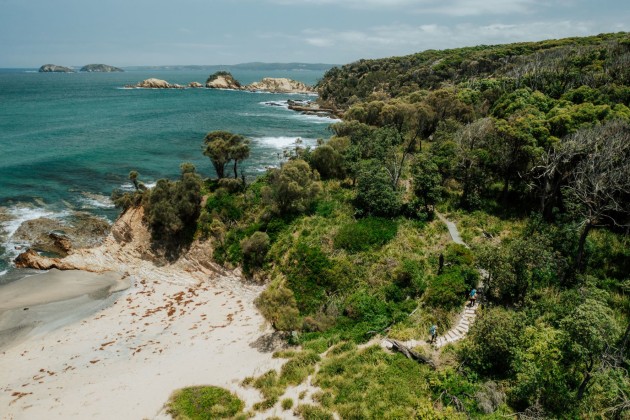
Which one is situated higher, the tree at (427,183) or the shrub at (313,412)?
the tree at (427,183)

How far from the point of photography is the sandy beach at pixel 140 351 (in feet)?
73.2

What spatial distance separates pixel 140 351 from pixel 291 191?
19527mm

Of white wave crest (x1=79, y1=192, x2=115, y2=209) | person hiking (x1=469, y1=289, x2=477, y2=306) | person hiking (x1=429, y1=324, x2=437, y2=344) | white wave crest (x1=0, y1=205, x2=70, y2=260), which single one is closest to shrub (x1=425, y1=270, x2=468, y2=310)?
person hiking (x1=469, y1=289, x2=477, y2=306)

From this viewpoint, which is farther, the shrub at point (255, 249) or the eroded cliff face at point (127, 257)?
the eroded cliff face at point (127, 257)

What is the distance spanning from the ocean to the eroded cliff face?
9.46 ft

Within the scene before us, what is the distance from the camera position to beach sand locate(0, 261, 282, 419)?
73.2ft

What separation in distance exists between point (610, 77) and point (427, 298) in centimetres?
4554

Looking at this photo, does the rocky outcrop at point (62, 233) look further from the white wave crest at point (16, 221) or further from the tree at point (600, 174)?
the tree at point (600, 174)

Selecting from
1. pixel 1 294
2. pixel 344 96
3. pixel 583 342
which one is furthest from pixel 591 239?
pixel 344 96

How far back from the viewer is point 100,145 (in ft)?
253

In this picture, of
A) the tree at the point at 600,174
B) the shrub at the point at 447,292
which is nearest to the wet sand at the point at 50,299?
the shrub at the point at 447,292

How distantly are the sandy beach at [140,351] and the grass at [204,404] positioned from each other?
68cm

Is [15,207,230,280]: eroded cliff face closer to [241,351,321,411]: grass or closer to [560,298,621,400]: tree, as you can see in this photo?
[241,351,321,411]: grass

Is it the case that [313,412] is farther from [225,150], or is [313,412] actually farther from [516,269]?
[225,150]
